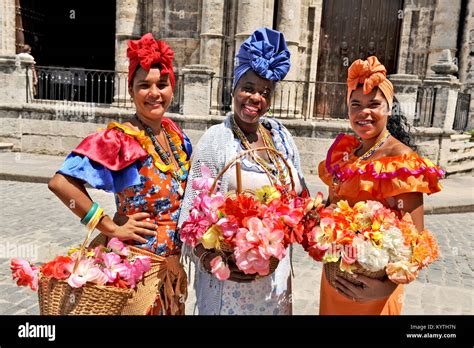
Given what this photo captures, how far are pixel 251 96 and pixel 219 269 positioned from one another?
1.02 m

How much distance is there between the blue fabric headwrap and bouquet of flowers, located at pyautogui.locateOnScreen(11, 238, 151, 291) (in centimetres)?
119

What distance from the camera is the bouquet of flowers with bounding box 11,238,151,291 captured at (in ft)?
6.59

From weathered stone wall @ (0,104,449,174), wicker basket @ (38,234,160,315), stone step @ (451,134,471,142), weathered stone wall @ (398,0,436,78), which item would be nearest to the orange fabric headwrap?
wicker basket @ (38,234,160,315)

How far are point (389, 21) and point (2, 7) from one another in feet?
41.9

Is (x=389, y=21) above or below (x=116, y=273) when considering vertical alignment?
above

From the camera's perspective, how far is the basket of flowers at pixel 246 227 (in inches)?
76.2

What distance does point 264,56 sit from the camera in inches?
97.1

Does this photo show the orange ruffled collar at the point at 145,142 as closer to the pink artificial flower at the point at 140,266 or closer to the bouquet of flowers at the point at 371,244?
the pink artificial flower at the point at 140,266

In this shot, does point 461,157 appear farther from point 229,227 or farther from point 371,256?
point 229,227

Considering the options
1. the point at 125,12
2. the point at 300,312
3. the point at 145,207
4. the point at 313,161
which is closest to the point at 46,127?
the point at 125,12

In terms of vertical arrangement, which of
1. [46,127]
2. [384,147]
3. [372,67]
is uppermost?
[372,67]

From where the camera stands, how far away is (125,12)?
13.4 meters

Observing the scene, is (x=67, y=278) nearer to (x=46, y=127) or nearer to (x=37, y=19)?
(x=46, y=127)

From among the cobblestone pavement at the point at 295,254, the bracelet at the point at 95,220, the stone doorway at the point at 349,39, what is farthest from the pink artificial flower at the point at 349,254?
the stone doorway at the point at 349,39
